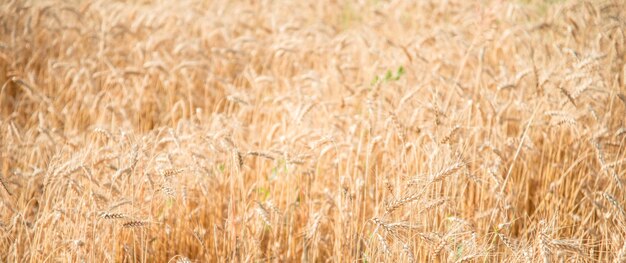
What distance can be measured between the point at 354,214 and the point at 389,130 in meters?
0.57

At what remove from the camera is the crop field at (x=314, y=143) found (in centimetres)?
196

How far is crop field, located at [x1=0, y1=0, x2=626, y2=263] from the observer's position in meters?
1.96

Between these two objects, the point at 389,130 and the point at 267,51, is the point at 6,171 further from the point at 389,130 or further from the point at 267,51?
the point at 267,51

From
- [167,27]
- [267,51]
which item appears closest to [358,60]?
[267,51]

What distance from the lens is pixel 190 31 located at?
5.06m

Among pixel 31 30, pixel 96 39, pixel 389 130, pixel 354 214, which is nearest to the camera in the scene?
pixel 354 214

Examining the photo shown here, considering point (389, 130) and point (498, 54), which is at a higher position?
point (498, 54)

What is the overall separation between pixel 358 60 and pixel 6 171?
2.81 metres

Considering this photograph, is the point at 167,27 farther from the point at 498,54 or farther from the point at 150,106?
the point at 498,54

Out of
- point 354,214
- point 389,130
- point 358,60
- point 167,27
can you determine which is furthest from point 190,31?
point 354,214

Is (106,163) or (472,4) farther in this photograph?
(472,4)

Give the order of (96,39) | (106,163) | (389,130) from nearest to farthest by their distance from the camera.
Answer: (106,163), (389,130), (96,39)

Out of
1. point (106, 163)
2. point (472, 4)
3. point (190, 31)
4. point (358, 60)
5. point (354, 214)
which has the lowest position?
point (354, 214)

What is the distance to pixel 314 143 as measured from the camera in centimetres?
229
